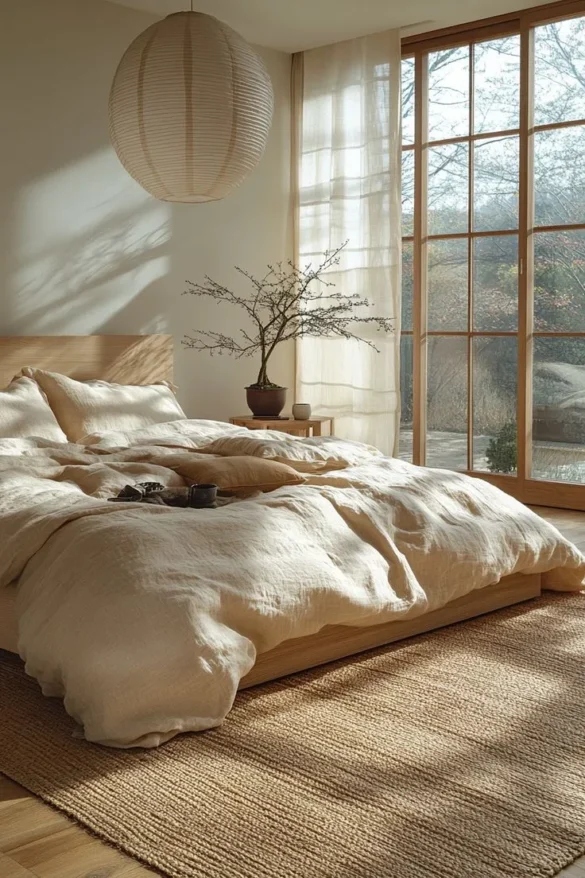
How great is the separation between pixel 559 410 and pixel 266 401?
59.6 inches

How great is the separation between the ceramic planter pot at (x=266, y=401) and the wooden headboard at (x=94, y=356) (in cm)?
44

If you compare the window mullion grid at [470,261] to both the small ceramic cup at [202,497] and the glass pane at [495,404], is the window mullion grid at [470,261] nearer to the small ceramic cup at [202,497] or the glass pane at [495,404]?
the glass pane at [495,404]

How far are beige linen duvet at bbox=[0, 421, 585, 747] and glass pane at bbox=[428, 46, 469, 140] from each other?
2799 mm

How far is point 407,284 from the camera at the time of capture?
598 cm

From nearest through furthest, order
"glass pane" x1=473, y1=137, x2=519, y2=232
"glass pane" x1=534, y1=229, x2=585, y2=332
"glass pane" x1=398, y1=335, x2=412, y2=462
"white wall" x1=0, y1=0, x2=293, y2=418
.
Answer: "white wall" x1=0, y1=0, x2=293, y2=418
"glass pane" x1=534, y1=229, x2=585, y2=332
"glass pane" x1=473, y1=137, x2=519, y2=232
"glass pane" x1=398, y1=335, x2=412, y2=462

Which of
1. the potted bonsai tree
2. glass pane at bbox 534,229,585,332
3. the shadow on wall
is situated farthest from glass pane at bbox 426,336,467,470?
the shadow on wall

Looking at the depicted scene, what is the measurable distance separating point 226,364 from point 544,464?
1838 millimetres

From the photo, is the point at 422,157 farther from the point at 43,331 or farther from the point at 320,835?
the point at 320,835

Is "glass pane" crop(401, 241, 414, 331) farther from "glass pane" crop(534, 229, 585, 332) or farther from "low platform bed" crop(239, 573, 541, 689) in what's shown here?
"low platform bed" crop(239, 573, 541, 689)

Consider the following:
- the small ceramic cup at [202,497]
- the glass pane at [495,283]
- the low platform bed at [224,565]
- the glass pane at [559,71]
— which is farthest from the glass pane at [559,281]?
the small ceramic cup at [202,497]

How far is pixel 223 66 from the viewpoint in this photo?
351cm

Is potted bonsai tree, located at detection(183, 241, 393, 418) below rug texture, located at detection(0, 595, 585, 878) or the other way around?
the other way around

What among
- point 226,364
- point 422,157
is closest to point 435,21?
point 422,157

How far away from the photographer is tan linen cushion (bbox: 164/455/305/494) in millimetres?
3266
